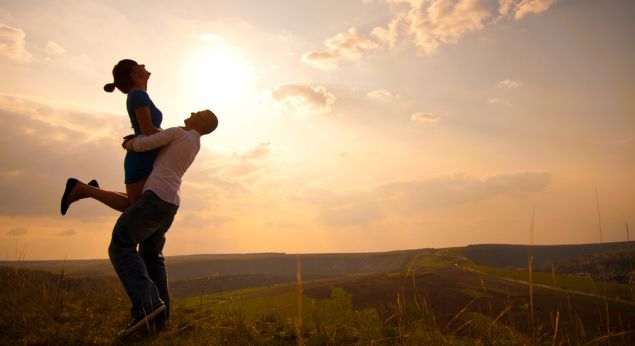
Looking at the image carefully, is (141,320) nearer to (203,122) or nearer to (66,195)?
(66,195)

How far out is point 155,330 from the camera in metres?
3.40

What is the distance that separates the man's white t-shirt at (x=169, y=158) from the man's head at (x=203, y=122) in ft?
0.66

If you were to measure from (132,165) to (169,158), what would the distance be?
1.26 feet

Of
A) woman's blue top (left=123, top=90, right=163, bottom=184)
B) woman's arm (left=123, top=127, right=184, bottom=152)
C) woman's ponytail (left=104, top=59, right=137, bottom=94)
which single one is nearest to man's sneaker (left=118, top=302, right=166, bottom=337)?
woman's blue top (left=123, top=90, right=163, bottom=184)

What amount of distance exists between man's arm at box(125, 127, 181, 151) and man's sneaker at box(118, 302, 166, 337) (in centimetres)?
146

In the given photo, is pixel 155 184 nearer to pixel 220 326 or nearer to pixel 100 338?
pixel 100 338

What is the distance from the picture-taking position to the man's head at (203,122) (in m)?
4.15

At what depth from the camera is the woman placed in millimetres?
3732

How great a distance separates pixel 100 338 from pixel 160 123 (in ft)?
7.16

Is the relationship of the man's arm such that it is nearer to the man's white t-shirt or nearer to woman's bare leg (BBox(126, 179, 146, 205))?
→ the man's white t-shirt

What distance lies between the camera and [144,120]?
147 inches

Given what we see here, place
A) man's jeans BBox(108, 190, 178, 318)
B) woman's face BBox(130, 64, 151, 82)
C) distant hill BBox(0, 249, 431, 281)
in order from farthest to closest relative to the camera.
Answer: distant hill BBox(0, 249, 431, 281) → woman's face BBox(130, 64, 151, 82) → man's jeans BBox(108, 190, 178, 318)

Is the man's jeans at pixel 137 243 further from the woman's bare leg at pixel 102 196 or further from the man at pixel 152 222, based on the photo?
the woman's bare leg at pixel 102 196

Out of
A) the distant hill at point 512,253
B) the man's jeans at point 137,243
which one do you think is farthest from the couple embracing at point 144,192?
the distant hill at point 512,253
